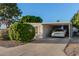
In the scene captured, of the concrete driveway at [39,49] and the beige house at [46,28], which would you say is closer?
the concrete driveway at [39,49]

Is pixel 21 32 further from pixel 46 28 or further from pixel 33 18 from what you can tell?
pixel 33 18

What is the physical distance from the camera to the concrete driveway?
11016 mm

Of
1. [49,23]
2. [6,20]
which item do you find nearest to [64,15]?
[49,23]

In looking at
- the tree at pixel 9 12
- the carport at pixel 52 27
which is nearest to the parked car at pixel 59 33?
the carport at pixel 52 27

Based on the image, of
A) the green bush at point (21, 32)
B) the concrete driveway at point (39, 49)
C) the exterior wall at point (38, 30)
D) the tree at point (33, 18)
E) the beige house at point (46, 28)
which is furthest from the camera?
the green bush at point (21, 32)

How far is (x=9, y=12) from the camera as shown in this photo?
1142cm

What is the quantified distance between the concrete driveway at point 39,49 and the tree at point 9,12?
1.26m

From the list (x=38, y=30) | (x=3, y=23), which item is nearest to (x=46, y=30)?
(x=38, y=30)

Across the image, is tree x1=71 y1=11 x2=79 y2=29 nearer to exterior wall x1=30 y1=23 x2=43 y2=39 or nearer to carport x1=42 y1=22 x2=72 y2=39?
carport x1=42 y1=22 x2=72 y2=39

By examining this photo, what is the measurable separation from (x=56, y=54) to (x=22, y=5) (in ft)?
7.85

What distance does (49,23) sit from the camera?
1134 centimetres

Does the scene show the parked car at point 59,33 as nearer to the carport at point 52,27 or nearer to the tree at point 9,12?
the carport at point 52,27

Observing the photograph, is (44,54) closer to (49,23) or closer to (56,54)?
(56,54)

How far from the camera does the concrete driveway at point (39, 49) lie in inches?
434
